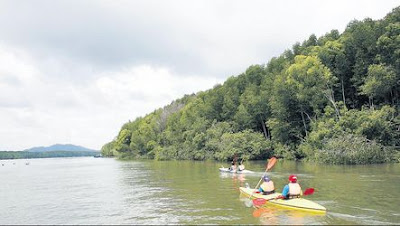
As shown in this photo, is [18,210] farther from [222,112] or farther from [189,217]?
[222,112]

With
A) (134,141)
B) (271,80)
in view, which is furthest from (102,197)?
(134,141)

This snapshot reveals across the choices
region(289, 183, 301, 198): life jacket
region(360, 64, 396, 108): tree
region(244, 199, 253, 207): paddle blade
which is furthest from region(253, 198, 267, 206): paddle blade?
region(360, 64, 396, 108): tree

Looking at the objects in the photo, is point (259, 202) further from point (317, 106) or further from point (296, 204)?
point (317, 106)

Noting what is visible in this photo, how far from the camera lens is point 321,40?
67438mm

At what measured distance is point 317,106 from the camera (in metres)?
57.5

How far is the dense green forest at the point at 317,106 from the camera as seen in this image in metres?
47.3

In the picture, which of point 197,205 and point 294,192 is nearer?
point 294,192

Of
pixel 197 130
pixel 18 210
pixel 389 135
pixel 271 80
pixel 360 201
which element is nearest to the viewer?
pixel 360 201

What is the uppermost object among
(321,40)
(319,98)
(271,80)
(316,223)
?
(321,40)

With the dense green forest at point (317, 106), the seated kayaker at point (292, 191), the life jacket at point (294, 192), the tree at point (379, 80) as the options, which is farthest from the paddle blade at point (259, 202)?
the tree at point (379, 80)

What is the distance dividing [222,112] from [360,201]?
65881 millimetres

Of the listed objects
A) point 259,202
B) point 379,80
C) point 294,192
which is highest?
point 379,80

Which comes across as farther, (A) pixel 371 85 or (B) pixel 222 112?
(B) pixel 222 112

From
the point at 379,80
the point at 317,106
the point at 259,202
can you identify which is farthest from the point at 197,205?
the point at 317,106
